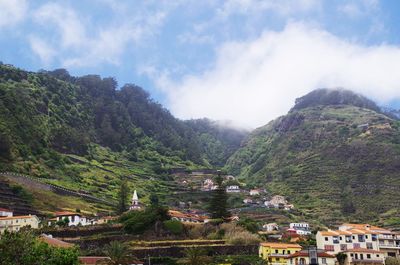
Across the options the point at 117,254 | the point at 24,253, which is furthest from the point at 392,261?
the point at 24,253

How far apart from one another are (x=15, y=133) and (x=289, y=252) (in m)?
69.4

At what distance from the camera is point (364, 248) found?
6031 cm

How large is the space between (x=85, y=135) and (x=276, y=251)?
9539 centimetres

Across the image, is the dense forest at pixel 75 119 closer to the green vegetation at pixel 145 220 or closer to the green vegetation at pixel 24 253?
the green vegetation at pixel 145 220

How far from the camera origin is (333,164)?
13950cm

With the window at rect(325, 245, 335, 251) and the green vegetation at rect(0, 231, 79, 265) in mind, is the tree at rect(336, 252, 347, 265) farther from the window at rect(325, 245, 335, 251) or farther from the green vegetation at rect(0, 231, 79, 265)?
the green vegetation at rect(0, 231, 79, 265)

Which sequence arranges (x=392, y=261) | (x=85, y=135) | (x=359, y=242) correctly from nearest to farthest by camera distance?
(x=392, y=261) < (x=359, y=242) < (x=85, y=135)

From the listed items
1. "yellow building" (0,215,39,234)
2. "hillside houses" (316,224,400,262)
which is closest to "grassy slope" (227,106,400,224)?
"hillside houses" (316,224,400,262)

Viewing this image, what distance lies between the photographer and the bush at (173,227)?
210 ft

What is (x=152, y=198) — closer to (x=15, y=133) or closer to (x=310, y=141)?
(x=15, y=133)

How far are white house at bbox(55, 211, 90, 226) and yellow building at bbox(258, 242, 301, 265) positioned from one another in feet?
97.8

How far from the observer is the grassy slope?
110 m

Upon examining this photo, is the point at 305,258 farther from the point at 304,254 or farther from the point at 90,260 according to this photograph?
the point at 90,260

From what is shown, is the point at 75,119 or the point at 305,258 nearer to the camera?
the point at 305,258
